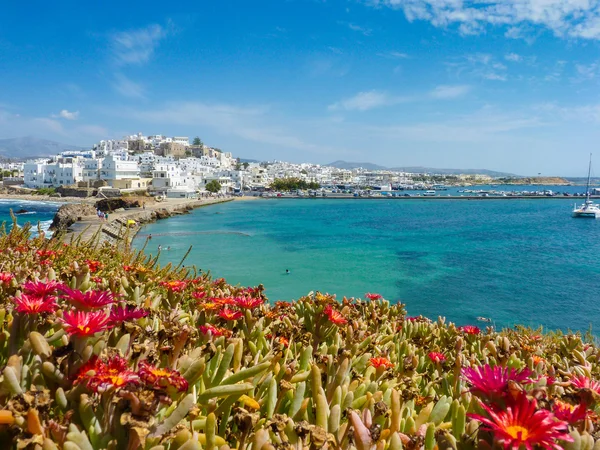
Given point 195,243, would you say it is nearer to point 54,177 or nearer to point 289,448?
point 289,448

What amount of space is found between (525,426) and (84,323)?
1.19m

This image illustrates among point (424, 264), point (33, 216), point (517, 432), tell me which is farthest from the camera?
point (33, 216)

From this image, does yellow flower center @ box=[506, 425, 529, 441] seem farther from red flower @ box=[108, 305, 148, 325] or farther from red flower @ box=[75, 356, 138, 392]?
red flower @ box=[108, 305, 148, 325]

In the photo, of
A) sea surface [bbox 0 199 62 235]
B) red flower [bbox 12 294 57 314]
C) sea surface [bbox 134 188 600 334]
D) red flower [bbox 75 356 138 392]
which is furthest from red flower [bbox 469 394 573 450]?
sea surface [bbox 0 199 62 235]

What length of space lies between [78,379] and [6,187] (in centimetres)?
9674

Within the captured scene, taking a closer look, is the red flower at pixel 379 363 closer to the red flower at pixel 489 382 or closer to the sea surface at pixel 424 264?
the red flower at pixel 489 382

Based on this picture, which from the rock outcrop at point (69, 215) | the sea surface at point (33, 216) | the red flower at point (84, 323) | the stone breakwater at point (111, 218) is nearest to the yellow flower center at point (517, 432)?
the red flower at point (84, 323)

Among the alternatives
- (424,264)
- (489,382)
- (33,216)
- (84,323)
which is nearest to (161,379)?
(84,323)

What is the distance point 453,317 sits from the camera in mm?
12859

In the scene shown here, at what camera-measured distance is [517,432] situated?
0.95 meters

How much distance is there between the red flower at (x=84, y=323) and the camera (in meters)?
1.19

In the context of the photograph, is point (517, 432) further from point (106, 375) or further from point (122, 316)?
point (122, 316)

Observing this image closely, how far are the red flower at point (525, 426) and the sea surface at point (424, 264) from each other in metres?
9.53

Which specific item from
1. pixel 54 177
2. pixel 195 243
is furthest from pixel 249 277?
pixel 54 177
